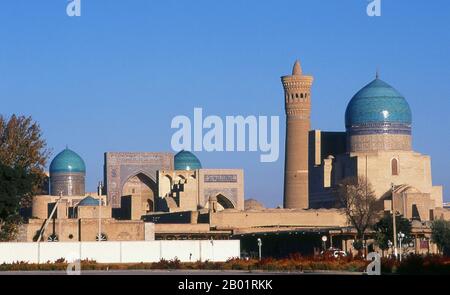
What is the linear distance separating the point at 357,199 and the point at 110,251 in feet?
103

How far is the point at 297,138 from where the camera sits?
80562mm

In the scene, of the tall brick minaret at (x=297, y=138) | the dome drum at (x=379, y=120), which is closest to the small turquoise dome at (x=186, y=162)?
the tall brick minaret at (x=297, y=138)

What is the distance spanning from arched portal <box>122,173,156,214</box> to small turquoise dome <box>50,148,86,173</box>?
4523 millimetres

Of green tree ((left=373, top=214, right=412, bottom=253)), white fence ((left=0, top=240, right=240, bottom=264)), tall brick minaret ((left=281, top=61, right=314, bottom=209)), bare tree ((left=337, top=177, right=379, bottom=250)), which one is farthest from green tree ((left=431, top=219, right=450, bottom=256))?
tall brick minaret ((left=281, top=61, right=314, bottom=209))

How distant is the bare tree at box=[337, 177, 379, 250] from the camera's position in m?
62.7

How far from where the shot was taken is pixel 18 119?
176 ft

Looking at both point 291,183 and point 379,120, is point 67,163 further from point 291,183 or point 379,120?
point 379,120

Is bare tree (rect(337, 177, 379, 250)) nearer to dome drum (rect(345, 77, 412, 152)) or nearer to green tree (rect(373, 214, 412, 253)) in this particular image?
dome drum (rect(345, 77, 412, 152))

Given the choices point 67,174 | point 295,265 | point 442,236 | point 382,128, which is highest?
point 382,128

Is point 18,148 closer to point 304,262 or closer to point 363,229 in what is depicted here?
point 363,229

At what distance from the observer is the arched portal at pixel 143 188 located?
82.5 meters

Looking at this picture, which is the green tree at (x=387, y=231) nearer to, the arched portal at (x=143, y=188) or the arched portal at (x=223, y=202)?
the arched portal at (x=223, y=202)

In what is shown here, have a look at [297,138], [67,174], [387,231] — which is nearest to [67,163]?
[67,174]

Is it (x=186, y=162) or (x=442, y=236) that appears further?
(x=186, y=162)
